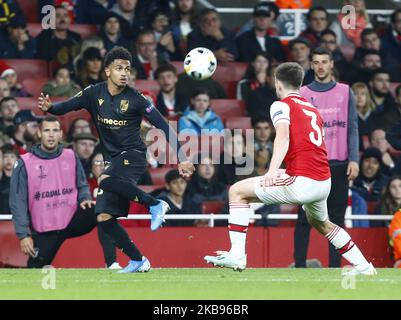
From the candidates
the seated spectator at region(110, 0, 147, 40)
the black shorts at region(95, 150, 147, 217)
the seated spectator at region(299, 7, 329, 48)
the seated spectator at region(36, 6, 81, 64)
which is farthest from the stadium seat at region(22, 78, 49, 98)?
the black shorts at region(95, 150, 147, 217)

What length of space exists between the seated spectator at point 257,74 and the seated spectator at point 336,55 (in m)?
0.92

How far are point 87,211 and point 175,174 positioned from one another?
6.32 ft

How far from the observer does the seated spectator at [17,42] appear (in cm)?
1645

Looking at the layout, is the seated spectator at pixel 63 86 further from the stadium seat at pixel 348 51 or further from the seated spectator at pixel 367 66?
the stadium seat at pixel 348 51

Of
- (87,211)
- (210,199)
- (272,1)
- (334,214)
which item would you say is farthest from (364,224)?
(272,1)

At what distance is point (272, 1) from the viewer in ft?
58.8

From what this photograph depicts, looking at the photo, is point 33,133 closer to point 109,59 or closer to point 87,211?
point 87,211

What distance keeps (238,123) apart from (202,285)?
6873 mm

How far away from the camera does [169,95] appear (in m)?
16.0

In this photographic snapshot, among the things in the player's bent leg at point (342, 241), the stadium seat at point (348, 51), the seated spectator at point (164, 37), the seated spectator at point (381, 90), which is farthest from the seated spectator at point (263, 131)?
the player's bent leg at point (342, 241)

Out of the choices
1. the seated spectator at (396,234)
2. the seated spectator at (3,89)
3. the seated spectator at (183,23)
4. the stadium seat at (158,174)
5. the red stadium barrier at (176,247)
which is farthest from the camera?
the seated spectator at (183,23)

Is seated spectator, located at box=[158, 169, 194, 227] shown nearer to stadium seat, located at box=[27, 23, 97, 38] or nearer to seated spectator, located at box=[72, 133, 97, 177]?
seated spectator, located at box=[72, 133, 97, 177]

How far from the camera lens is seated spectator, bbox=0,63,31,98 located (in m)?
15.9

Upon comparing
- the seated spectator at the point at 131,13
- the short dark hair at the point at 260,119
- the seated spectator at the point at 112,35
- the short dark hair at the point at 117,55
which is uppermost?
the seated spectator at the point at 131,13
